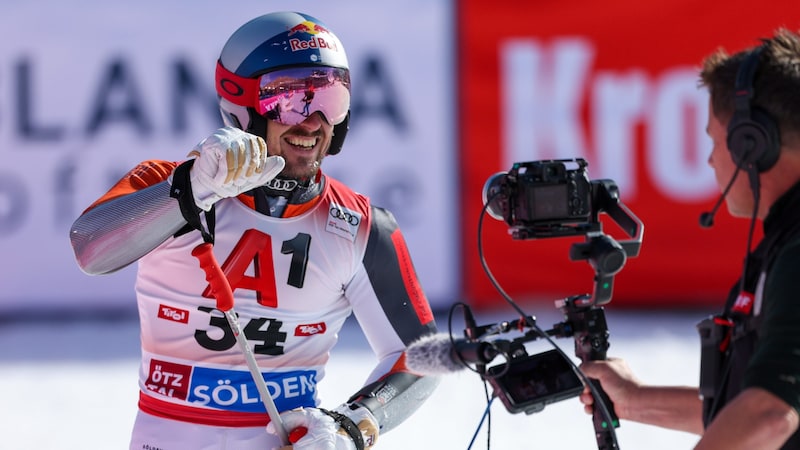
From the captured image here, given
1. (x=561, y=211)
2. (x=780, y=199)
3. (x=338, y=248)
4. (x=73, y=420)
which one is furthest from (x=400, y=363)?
(x=73, y=420)

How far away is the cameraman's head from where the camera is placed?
83.0 inches

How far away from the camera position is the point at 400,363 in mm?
3242

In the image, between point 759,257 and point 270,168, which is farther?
point 270,168

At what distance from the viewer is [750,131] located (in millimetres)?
2111

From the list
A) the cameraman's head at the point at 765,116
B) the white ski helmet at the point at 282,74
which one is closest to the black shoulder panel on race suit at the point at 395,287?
the white ski helmet at the point at 282,74

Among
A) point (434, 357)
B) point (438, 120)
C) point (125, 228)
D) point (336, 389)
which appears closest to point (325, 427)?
point (434, 357)

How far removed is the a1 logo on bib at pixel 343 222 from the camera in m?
3.26

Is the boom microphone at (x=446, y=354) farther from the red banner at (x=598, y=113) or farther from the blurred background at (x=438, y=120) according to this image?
the red banner at (x=598, y=113)

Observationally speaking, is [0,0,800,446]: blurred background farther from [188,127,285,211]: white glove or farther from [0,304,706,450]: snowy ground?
[188,127,285,211]: white glove

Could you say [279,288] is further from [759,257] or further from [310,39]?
[759,257]

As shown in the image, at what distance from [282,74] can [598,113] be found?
5382mm

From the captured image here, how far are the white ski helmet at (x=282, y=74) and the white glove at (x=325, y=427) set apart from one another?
2.80 ft

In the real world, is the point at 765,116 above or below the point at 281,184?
above

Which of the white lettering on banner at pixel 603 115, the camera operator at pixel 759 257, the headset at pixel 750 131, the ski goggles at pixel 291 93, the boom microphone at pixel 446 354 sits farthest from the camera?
the white lettering on banner at pixel 603 115
